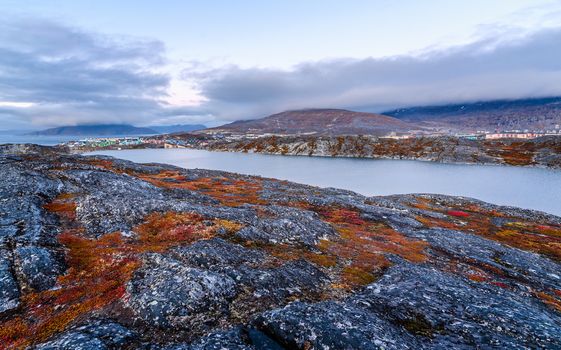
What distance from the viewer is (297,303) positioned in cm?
1723

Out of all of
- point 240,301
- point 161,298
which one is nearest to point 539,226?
point 240,301

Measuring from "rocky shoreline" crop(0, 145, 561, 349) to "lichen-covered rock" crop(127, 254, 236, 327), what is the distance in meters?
0.07

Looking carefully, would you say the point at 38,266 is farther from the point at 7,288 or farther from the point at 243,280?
the point at 243,280

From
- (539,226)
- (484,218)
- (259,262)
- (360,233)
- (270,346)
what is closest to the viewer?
(270,346)

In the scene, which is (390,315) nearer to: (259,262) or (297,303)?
(297,303)

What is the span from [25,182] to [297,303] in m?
42.0

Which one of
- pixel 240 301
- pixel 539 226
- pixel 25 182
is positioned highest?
pixel 25 182

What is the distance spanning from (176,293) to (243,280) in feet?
15.7

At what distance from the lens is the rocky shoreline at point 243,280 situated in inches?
598

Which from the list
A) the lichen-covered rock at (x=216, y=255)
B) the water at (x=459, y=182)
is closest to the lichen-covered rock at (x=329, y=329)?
the lichen-covered rock at (x=216, y=255)

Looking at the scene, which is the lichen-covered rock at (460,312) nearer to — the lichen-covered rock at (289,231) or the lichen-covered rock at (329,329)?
the lichen-covered rock at (329,329)

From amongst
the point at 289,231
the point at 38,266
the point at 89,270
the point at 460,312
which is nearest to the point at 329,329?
the point at 460,312

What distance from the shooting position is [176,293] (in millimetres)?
17938

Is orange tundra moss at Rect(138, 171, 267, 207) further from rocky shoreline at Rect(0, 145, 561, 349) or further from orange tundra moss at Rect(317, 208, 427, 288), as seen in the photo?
orange tundra moss at Rect(317, 208, 427, 288)
